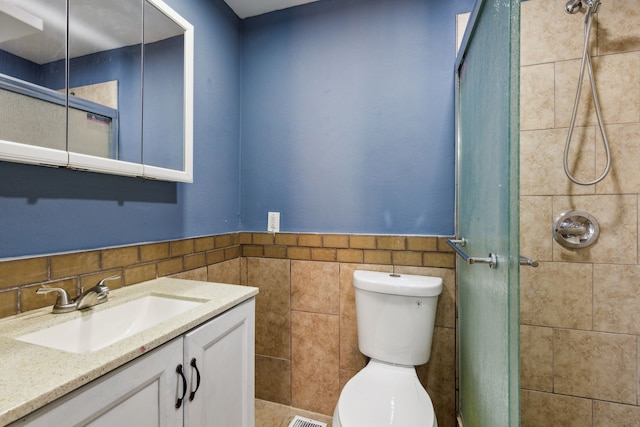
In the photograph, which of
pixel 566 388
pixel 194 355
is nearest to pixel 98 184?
pixel 194 355

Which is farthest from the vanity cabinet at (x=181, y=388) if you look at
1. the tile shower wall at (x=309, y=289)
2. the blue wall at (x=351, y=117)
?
the blue wall at (x=351, y=117)

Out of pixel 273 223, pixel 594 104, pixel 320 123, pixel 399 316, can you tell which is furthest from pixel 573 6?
pixel 273 223

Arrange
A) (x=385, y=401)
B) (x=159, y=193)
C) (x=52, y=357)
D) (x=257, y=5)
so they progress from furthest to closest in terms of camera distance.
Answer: (x=257, y=5) < (x=159, y=193) < (x=385, y=401) < (x=52, y=357)

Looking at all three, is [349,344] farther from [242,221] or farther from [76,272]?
[76,272]

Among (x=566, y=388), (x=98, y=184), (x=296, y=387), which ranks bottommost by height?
(x=296, y=387)

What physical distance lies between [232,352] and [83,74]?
1.10 m

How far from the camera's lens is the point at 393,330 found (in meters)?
1.39

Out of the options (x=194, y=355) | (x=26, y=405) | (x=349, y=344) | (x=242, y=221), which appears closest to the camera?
(x=26, y=405)

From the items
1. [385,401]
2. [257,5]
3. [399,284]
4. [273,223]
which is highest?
[257,5]

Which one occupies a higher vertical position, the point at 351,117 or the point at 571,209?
the point at 351,117

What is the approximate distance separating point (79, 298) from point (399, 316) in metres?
1.23

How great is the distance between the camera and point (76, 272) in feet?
3.33

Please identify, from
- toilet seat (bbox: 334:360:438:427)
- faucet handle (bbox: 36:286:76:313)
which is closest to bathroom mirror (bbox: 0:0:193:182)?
faucet handle (bbox: 36:286:76:313)

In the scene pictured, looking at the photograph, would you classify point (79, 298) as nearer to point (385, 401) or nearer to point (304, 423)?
point (385, 401)
